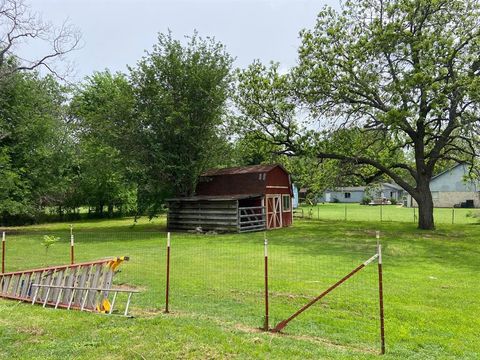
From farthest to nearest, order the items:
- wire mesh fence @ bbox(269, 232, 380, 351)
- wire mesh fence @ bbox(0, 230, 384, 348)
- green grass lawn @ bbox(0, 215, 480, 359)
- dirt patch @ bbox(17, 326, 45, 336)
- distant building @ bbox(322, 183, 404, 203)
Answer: distant building @ bbox(322, 183, 404, 203) → wire mesh fence @ bbox(0, 230, 384, 348) → wire mesh fence @ bbox(269, 232, 380, 351) → dirt patch @ bbox(17, 326, 45, 336) → green grass lawn @ bbox(0, 215, 480, 359)

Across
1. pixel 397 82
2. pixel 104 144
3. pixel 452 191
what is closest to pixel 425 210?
pixel 397 82

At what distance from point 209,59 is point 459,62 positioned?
15408 millimetres

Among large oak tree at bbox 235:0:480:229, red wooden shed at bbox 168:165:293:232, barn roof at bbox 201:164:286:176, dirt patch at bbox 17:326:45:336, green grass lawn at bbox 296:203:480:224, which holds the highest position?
large oak tree at bbox 235:0:480:229

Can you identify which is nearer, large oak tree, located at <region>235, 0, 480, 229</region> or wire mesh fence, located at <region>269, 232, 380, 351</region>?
wire mesh fence, located at <region>269, 232, 380, 351</region>

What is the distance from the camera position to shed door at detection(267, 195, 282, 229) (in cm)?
2780

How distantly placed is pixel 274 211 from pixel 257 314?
2075 cm

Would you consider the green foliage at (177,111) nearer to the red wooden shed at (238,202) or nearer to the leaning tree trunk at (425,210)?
the red wooden shed at (238,202)

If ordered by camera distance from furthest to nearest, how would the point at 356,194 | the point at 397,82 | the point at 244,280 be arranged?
the point at 356,194
the point at 397,82
the point at 244,280

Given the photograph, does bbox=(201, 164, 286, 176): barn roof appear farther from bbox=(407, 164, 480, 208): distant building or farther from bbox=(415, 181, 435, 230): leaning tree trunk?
bbox=(407, 164, 480, 208): distant building

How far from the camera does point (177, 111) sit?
27.0 metres

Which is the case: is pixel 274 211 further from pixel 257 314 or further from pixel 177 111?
pixel 257 314

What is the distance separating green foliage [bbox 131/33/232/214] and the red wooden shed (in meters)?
1.70

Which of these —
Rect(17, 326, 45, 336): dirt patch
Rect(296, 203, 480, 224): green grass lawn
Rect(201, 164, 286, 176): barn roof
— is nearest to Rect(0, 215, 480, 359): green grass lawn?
Rect(17, 326, 45, 336): dirt patch

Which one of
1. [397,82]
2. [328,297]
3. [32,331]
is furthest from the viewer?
[397,82]
